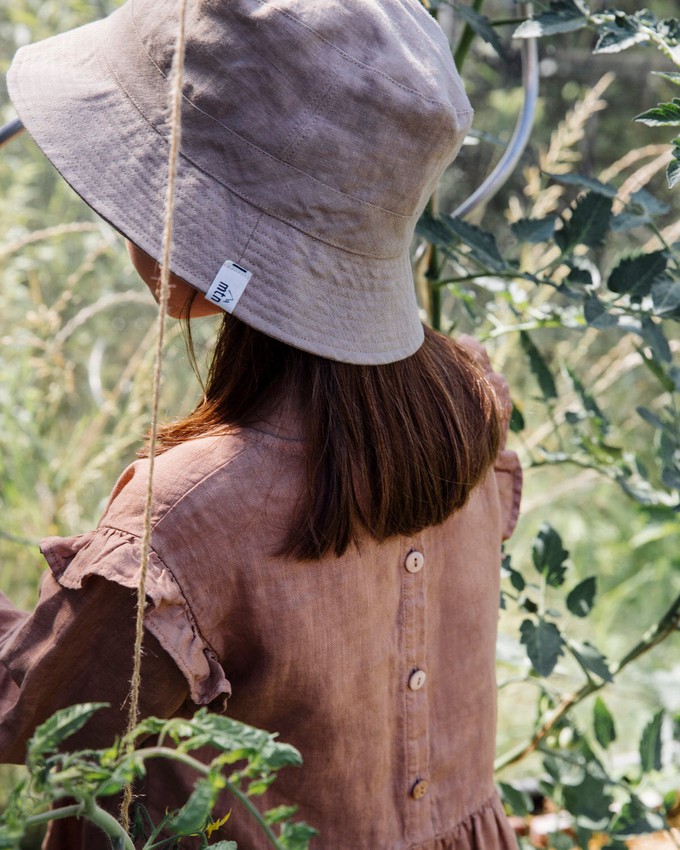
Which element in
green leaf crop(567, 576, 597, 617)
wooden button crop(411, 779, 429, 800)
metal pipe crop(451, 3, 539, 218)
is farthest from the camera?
green leaf crop(567, 576, 597, 617)

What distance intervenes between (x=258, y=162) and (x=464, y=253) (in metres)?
0.44

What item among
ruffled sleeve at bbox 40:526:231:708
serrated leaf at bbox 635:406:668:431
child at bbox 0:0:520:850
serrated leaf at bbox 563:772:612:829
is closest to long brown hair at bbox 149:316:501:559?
child at bbox 0:0:520:850

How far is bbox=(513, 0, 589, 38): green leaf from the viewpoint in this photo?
107 centimetres

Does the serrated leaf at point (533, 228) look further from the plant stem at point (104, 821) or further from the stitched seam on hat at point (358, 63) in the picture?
the plant stem at point (104, 821)

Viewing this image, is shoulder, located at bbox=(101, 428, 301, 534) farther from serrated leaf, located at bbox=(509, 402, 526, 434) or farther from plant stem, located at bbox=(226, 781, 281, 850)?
serrated leaf, located at bbox=(509, 402, 526, 434)

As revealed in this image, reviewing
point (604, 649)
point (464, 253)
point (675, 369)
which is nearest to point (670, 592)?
point (604, 649)

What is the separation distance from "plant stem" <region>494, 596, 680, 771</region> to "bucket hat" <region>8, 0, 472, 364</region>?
2.49 ft

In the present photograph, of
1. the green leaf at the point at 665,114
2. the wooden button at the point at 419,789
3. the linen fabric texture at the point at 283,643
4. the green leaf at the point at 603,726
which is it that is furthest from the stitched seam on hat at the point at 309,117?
the green leaf at the point at 603,726

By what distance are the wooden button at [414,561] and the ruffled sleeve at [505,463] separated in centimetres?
21

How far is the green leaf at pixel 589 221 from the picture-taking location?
117 centimetres

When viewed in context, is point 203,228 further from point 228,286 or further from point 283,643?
point 283,643

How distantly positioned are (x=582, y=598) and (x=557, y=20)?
0.75 m

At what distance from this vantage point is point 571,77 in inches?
185

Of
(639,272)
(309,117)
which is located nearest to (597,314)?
(639,272)
